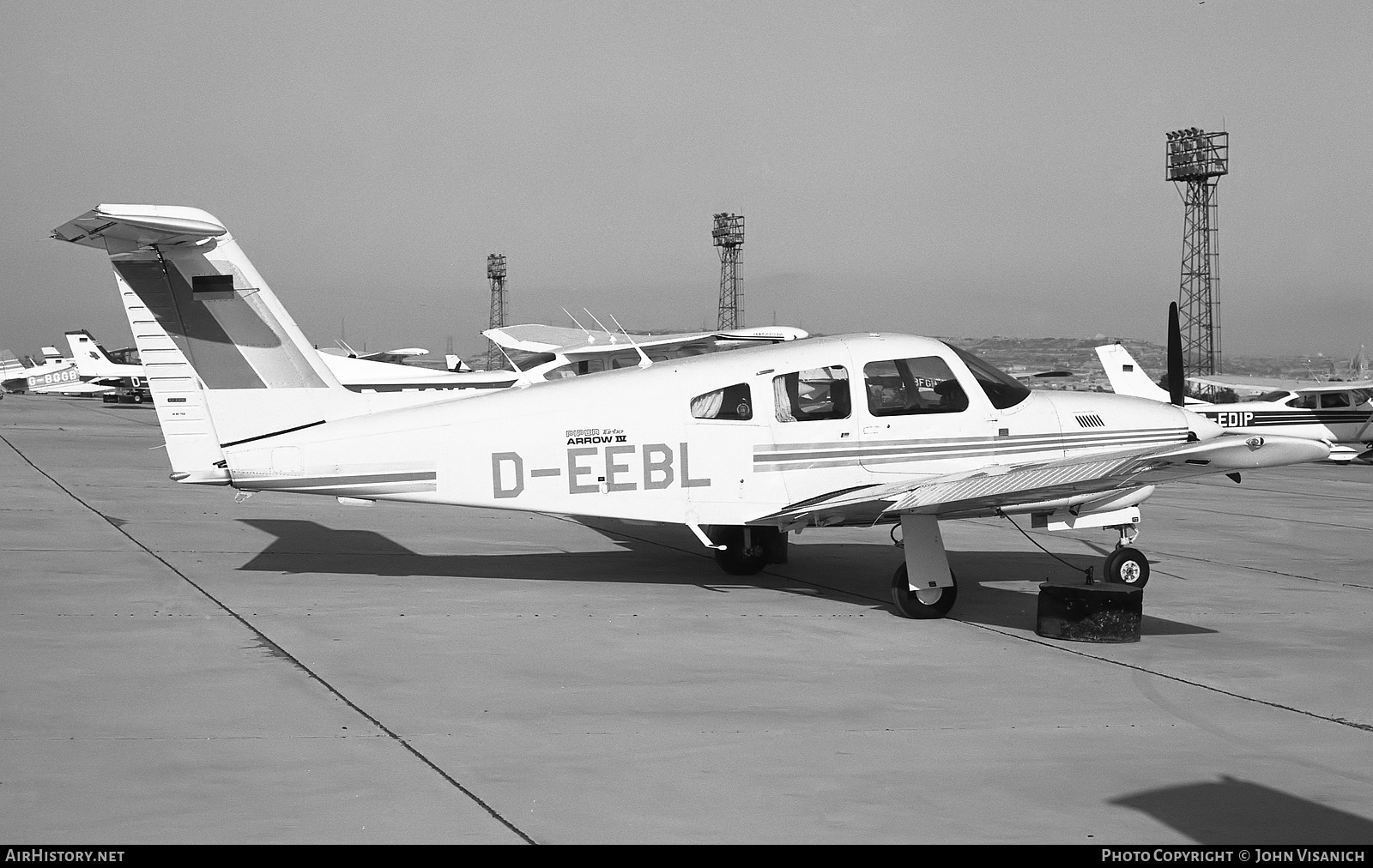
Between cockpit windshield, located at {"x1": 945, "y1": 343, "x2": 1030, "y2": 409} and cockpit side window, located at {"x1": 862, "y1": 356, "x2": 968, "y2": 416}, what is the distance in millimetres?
274

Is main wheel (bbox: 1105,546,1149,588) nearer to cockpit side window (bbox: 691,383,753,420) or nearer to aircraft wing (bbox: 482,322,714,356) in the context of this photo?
cockpit side window (bbox: 691,383,753,420)

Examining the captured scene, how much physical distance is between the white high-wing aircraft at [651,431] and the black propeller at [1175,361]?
2232 millimetres

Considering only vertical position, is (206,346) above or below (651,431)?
above

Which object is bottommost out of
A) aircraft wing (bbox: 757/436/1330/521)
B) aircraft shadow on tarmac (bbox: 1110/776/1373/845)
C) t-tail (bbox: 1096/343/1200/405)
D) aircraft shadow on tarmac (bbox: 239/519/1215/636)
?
aircraft shadow on tarmac (bbox: 1110/776/1373/845)

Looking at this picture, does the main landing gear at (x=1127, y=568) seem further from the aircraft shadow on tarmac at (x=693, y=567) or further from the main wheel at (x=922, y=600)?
the main wheel at (x=922, y=600)

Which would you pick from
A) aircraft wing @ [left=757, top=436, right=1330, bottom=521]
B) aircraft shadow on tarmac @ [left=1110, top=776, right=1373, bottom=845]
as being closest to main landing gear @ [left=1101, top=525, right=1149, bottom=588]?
aircraft wing @ [left=757, top=436, right=1330, bottom=521]

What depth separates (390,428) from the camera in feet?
33.2

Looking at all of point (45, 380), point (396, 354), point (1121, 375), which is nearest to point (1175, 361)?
point (1121, 375)

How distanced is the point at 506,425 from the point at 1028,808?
19.4 feet

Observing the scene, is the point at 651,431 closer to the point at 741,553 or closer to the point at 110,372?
the point at 741,553

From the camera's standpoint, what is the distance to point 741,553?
12.0 m

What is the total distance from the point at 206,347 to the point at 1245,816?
824 cm

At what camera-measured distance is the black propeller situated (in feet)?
42.4

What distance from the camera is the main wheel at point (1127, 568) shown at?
1107 cm
